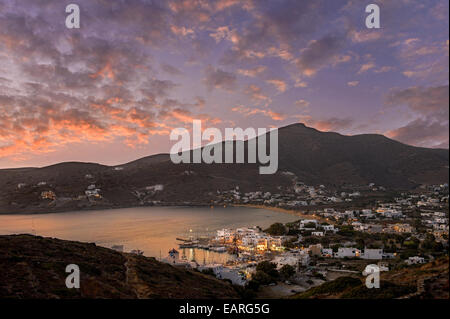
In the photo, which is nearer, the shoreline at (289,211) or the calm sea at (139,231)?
the calm sea at (139,231)

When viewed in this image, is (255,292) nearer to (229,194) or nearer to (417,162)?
(229,194)

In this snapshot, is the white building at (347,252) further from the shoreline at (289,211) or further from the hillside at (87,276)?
the shoreline at (289,211)

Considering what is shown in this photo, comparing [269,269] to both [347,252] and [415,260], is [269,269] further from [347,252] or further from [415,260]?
[415,260]

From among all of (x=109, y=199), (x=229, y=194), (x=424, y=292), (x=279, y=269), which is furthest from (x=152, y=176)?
(x=424, y=292)

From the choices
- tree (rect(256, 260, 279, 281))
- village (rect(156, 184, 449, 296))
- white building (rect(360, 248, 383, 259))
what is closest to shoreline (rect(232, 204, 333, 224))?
village (rect(156, 184, 449, 296))

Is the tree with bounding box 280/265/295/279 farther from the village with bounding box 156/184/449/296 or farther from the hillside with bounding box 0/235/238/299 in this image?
the hillside with bounding box 0/235/238/299

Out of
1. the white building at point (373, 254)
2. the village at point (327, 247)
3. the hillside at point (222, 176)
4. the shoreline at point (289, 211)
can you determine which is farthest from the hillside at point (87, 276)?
the hillside at point (222, 176)
